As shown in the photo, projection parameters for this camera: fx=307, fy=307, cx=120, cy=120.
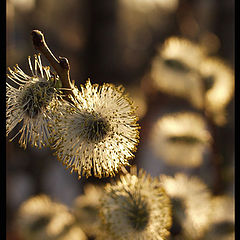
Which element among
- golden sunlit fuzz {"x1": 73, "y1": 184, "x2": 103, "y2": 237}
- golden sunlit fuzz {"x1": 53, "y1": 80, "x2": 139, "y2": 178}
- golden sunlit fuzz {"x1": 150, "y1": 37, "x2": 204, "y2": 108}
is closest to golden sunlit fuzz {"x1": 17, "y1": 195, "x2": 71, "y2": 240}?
golden sunlit fuzz {"x1": 73, "y1": 184, "x2": 103, "y2": 237}

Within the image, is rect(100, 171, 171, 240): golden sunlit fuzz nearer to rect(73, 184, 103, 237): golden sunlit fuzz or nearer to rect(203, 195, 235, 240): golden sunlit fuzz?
rect(73, 184, 103, 237): golden sunlit fuzz

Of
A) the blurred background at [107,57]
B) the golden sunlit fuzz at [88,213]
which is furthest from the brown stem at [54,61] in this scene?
the blurred background at [107,57]

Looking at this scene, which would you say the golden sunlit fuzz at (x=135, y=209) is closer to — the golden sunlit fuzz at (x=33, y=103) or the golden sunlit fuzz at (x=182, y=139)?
the golden sunlit fuzz at (x=33, y=103)

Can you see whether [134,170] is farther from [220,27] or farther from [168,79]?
[220,27]

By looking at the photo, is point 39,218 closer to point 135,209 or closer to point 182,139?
point 135,209

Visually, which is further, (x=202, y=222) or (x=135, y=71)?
(x=135, y=71)
